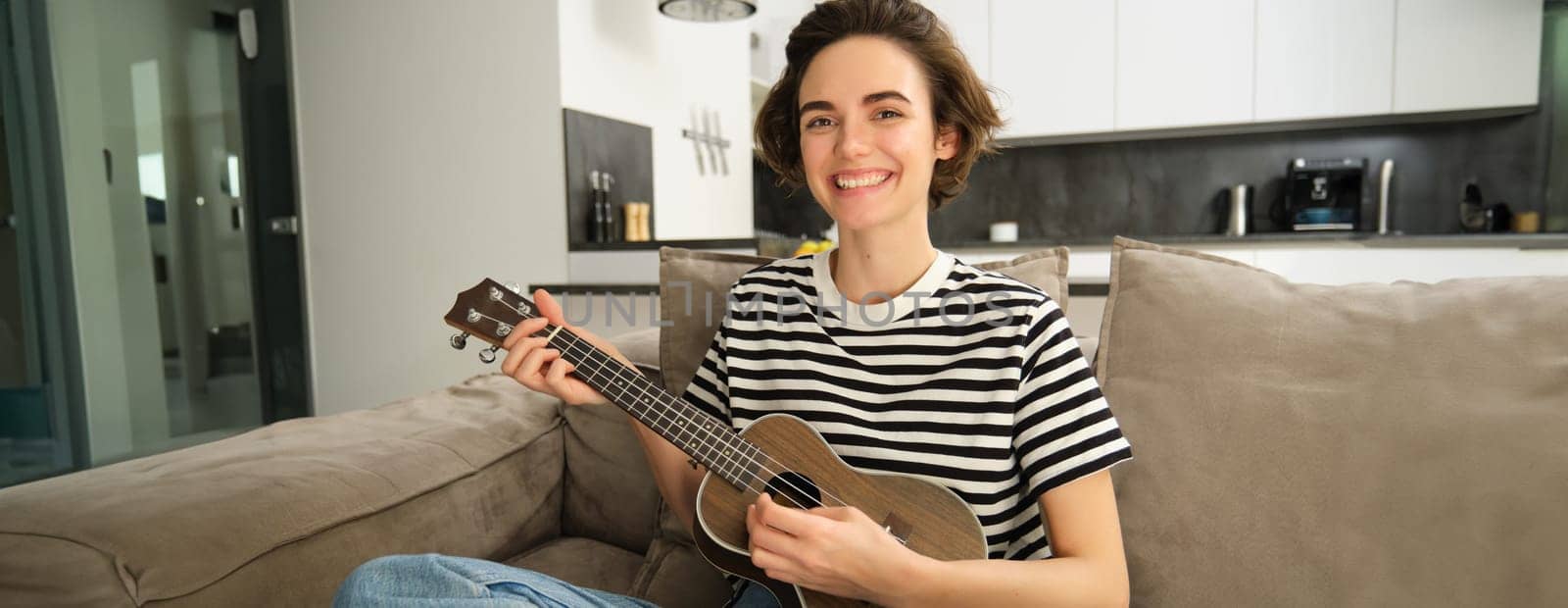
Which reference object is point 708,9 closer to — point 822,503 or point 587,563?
point 587,563

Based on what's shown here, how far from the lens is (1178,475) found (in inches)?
40.8

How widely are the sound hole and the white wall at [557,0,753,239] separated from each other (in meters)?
2.24

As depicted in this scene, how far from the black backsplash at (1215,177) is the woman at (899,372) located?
10.8ft

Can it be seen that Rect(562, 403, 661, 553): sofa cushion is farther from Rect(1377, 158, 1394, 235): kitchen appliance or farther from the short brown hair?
Rect(1377, 158, 1394, 235): kitchen appliance

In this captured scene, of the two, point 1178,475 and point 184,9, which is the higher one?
point 184,9

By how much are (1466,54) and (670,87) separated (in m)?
3.09

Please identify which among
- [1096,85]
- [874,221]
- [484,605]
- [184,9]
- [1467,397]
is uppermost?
[184,9]

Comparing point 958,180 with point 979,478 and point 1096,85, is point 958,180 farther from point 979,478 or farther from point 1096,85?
point 1096,85

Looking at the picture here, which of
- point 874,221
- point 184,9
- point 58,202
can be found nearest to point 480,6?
point 184,9

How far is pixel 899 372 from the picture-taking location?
3.32 ft

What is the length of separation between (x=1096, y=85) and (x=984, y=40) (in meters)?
0.54

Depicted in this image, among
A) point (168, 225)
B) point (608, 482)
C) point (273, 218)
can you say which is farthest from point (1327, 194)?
point (168, 225)

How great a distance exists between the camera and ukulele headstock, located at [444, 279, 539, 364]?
1.05 metres

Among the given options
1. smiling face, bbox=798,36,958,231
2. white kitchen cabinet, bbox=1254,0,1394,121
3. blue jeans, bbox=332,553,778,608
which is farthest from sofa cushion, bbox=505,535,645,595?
white kitchen cabinet, bbox=1254,0,1394,121
